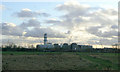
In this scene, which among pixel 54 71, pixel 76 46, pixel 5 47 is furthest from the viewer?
pixel 76 46

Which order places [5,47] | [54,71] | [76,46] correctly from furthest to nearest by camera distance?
1. [76,46]
2. [5,47]
3. [54,71]

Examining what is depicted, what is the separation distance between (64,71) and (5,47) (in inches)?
3256

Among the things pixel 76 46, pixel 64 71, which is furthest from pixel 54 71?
pixel 76 46

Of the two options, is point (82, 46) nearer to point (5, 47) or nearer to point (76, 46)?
point (76, 46)

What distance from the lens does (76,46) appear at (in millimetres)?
110438

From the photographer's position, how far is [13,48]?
3954 inches

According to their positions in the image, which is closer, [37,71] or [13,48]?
[37,71]

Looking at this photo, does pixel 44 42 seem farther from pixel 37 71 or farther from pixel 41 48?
pixel 37 71

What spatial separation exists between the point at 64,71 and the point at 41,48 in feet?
260

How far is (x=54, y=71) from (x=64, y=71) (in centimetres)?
125

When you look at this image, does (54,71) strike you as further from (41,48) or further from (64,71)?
(41,48)

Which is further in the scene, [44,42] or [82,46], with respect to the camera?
[82,46]

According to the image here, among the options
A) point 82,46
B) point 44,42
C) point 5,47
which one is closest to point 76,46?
point 82,46

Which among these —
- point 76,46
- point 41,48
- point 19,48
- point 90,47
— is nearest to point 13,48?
point 19,48
